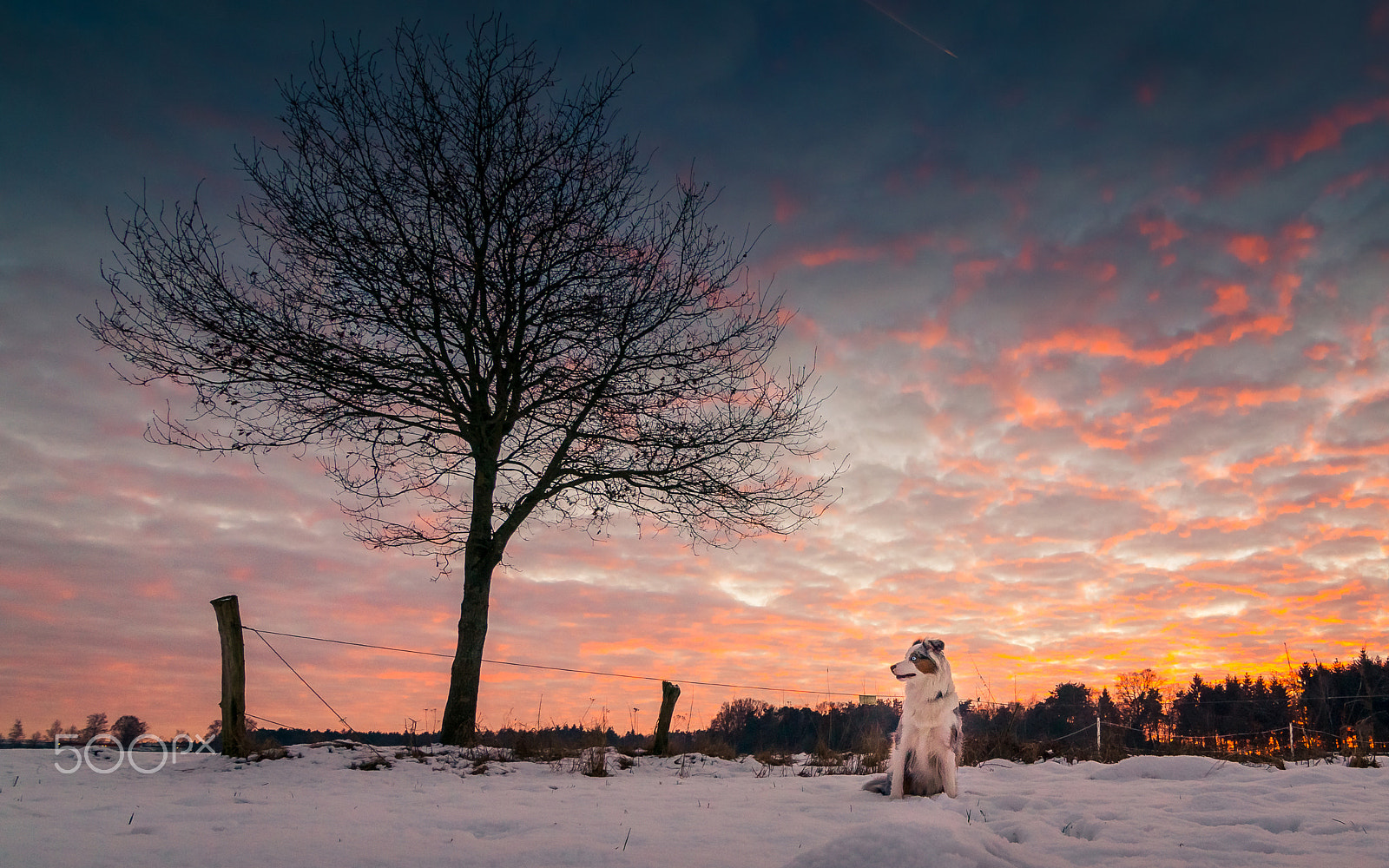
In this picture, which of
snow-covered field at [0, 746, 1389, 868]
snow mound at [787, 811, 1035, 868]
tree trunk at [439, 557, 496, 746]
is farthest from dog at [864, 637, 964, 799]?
tree trunk at [439, 557, 496, 746]

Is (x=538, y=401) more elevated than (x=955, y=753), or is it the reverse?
(x=538, y=401)

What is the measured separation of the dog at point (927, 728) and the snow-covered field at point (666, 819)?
263 millimetres

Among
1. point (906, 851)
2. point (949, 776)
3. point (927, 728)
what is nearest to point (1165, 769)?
point (949, 776)

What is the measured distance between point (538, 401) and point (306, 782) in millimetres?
5745

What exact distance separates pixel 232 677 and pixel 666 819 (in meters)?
6.26

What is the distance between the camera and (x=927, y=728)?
5.86 metres

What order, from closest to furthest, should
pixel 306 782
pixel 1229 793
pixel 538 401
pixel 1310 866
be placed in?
pixel 1310 866 < pixel 1229 793 < pixel 306 782 < pixel 538 401

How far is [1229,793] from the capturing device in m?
5.73

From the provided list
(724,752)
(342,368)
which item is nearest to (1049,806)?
(724,752)

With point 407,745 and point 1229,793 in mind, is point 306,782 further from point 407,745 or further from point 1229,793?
point 1229,793

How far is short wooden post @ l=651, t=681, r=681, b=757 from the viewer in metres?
10.2

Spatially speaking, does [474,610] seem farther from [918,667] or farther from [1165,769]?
[1165,769]

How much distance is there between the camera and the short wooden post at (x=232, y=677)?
8.16 m

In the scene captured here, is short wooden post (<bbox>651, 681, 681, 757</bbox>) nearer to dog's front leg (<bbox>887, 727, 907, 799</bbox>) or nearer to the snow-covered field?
the snow-covered field
